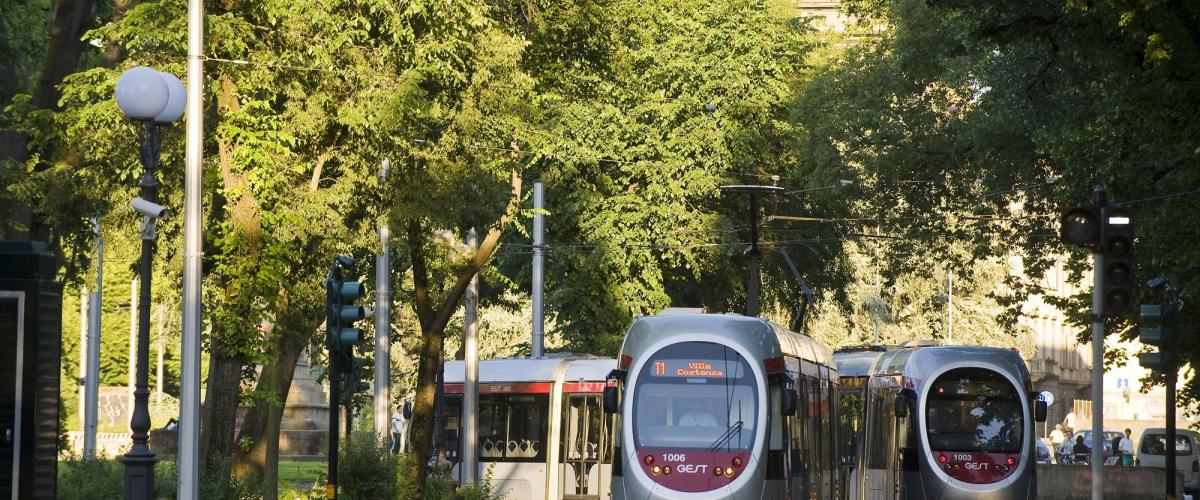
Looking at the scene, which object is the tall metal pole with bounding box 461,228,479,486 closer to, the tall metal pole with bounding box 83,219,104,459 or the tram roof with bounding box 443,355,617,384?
the tram roof with bounding box 443,355,617,384

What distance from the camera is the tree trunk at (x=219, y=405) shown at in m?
22.5

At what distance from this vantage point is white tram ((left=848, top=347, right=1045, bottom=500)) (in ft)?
87.7

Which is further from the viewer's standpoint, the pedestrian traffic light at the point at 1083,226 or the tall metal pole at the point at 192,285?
the pedestrian traffic light at the point at 1083,226

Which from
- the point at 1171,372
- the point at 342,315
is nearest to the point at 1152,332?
the point at 1171,372

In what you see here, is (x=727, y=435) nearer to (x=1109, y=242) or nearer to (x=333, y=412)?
(x=1109, y=242)

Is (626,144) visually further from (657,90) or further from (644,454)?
(644,454)

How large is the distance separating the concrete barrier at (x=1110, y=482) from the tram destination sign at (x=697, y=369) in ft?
41.0

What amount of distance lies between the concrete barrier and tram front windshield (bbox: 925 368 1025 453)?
18.2 feet

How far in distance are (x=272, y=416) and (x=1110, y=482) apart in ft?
58.3

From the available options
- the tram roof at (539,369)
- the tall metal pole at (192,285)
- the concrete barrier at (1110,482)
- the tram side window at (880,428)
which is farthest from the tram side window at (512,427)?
the tall metal pole at (192,285)

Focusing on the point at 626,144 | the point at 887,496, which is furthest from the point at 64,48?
the point at 626,144

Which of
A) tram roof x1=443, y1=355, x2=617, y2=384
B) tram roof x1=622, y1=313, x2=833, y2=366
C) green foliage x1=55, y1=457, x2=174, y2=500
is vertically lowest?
green foliage x1=55, y1=457, x2=174, y2=500

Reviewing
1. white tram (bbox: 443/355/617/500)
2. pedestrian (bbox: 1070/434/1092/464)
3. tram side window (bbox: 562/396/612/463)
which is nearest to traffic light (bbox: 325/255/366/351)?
white tram (bbox: 443/355/617/500)

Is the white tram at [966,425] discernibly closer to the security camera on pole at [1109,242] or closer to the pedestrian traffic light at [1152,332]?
the pedestrian traffic light at [1152,332]
